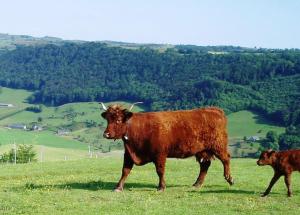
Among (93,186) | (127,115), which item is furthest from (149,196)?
(93,186)

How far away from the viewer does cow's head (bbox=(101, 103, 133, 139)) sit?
62.5ft

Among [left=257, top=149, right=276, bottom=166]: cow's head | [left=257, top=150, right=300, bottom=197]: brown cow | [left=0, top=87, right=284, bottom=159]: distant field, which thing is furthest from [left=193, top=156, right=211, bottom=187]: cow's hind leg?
[left=0, top=87, right=284, bottom=159]: distant field

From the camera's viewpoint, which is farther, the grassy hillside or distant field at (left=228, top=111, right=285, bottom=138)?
distant field at (left=228, top=111, right=285, bottom=138)

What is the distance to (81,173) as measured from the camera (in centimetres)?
2670

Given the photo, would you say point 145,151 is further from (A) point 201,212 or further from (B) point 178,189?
(A) point 201,212

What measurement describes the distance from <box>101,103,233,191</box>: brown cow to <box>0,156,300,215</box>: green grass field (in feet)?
3.27

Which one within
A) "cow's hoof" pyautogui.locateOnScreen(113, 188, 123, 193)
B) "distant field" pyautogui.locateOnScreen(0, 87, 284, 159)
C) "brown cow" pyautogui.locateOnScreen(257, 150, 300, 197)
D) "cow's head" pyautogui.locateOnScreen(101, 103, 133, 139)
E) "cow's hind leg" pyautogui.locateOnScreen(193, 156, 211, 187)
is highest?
"cow's head" pyautogui.locateOnScreen(101, 103, 133, 139)

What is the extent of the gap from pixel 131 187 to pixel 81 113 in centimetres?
16993

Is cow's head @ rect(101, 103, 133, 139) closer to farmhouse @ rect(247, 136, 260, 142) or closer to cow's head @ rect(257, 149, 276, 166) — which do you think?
cow's head @ rect(257, 149, 276, 166)

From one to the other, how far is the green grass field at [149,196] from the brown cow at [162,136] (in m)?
1.00

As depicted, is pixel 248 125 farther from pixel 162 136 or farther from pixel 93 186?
pixel 162 136

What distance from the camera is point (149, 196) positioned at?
17.7m

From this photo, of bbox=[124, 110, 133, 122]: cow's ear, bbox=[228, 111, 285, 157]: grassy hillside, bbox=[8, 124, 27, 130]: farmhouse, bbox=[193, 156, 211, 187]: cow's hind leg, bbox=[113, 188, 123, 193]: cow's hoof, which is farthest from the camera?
bbox=[8, 124, 27, 130]: farmhouse

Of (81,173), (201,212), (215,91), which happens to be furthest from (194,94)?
(201,212)
